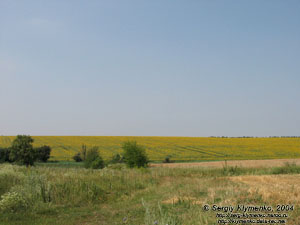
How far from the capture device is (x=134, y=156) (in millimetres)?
33406

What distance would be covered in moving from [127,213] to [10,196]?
15.1 ft

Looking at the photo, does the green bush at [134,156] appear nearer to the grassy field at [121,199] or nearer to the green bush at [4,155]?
the grassy field at [121,199]

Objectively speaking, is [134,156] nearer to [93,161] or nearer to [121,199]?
[93,161]

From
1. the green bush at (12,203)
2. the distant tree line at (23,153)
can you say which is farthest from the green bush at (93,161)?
the green bush at (12,203)

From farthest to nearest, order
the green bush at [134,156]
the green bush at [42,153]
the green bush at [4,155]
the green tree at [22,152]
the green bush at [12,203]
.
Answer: the green bush at [4,155]
the green bush at [42,153]
the green tree at [22,152]
the green bush at [134,156]
the green bush at [12,203]

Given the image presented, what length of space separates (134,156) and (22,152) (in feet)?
65.3

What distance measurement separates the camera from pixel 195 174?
842 inches

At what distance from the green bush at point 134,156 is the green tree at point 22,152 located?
17.9 m

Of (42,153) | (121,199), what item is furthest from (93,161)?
(121,199)

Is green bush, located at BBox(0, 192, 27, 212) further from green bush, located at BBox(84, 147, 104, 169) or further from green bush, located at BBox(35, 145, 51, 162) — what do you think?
green bush, located at BBox(35, 145, 51, 162)

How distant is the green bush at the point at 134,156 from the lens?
3331cm

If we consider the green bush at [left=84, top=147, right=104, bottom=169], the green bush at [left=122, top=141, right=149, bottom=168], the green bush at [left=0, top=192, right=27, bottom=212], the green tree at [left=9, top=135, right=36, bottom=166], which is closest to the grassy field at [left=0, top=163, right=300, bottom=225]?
the green bush at [left=0, top=192, right=27, bottom=212]

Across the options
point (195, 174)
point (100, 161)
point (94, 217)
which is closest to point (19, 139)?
point (100, 161)

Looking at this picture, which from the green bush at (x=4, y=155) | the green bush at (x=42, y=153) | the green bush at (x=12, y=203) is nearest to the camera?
the green bush at (x=12, y=203)
